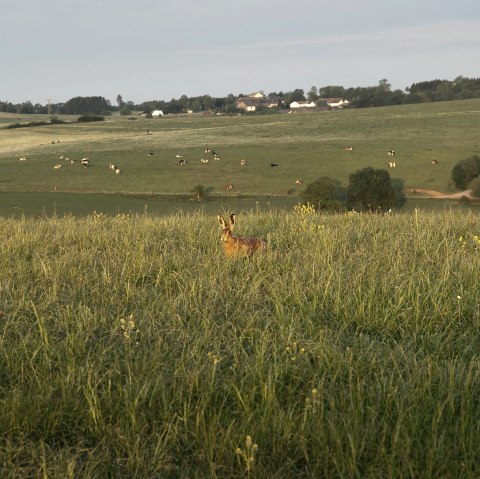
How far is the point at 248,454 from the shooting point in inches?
133

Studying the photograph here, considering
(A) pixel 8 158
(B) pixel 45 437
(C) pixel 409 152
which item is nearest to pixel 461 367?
(B) pixel 45 437

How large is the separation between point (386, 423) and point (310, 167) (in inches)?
2565

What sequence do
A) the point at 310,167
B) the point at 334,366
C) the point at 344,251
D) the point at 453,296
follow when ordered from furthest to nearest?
the point at 310,167, the point at 344,251, the point at 453,296, the point at 334,366

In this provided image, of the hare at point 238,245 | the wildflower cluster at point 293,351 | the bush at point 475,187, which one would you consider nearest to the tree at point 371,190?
the bush at point 475,187

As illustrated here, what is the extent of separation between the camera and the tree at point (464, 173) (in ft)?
190

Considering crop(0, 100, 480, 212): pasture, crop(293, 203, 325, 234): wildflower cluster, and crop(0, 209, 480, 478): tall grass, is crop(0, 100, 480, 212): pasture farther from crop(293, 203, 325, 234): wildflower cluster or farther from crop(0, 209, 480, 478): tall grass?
crop(0, 209, 480, 478): tall grass

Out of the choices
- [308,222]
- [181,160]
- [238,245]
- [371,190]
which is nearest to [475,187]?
[371,190]

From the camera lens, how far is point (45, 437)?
12.0ft

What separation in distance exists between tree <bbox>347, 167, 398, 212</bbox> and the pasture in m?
5.77

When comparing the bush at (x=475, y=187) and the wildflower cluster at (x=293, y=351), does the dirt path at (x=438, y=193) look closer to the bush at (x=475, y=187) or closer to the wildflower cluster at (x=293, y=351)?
the bush at (x=475, y=187)

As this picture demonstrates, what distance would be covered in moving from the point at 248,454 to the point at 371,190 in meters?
50.0

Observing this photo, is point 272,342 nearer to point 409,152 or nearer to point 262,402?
point 262,402

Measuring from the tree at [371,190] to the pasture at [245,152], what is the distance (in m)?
5.77

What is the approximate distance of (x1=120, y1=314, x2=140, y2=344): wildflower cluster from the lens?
15.7ft
